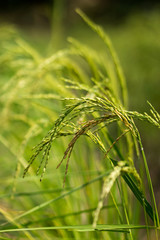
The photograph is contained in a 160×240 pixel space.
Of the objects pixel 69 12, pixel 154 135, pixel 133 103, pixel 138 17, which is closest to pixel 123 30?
pixel 138 17

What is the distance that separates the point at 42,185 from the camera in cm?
93

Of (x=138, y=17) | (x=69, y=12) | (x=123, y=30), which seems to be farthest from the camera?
(x=69, y=12)

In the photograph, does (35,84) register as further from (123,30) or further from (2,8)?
(2,8)

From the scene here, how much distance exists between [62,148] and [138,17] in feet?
8.00

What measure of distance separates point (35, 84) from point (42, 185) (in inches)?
10.1

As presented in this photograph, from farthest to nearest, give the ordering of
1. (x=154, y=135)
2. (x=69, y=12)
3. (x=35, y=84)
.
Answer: (x=69, y=12)
(x=154, y=135)
(x=35, y=84)

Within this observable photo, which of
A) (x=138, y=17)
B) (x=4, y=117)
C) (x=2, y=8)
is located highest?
(x=2, y=8)

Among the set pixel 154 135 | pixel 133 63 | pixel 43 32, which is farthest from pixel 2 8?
pixel 154 135

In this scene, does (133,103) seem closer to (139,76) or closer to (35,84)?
(139,76)

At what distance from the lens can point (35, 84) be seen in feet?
2.94

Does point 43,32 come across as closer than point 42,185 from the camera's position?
No

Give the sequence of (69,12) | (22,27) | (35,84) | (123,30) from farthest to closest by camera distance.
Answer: (22,27) → (69,12) → (123,30) → (35,84)

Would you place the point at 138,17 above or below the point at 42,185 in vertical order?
above

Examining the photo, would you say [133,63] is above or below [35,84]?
above
